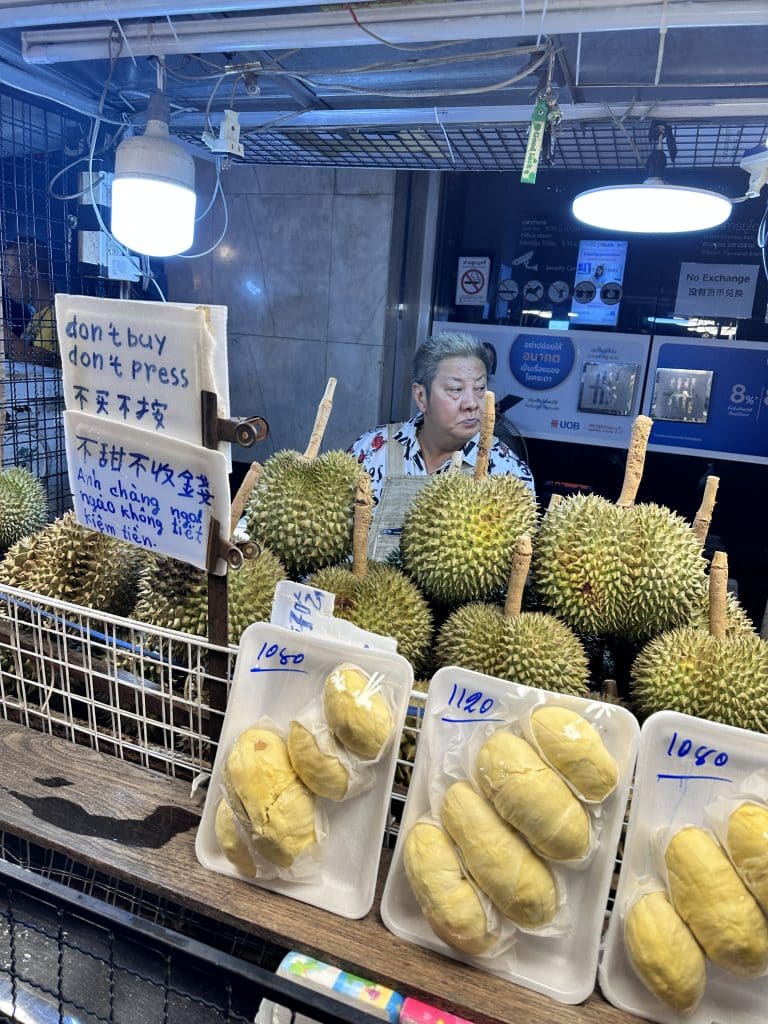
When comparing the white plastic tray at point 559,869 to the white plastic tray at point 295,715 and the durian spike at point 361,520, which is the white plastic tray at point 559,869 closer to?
the white plastic tray at point 295,715

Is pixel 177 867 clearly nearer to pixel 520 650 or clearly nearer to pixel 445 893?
pixel 445 893

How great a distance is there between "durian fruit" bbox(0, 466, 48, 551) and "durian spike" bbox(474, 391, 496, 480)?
1.22 metres

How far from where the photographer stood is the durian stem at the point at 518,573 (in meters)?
1.09

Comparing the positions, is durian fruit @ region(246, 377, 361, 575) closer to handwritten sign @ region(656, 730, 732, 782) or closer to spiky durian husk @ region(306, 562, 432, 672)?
spiky durian husk @ region(306, 562, 432, 672)

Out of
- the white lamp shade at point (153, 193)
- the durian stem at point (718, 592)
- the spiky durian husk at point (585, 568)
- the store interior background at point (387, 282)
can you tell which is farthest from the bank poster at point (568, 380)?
the durian stem at point (718, 592)

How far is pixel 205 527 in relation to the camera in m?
0.99

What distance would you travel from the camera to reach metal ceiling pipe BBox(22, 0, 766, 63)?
57.7 inches

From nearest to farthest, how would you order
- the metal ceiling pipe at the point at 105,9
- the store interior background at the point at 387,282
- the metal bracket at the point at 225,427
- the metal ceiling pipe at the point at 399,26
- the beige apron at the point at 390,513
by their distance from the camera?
1. the metal bracket at the point at 225,427
2. the metal ceiling pipe at the point at 399,26
3. the metal ceiling pipe at the point at 105,9
4. the beige apron at the point at 390,513
5. the store interior background at the point at 387,282

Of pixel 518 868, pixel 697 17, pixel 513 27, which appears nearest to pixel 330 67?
pixel 513 27

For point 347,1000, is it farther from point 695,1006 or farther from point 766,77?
point 766,77

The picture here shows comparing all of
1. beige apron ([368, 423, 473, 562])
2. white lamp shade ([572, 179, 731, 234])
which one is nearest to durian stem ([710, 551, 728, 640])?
beige apron ([368, 423, 473, 562])

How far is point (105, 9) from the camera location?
179 cm

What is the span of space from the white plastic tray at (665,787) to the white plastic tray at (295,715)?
1.00 feet

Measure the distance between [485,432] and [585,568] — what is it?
33 cm
